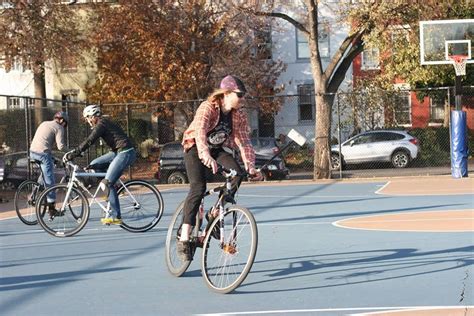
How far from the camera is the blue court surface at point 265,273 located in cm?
731

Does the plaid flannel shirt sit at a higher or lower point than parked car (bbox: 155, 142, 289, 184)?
higher

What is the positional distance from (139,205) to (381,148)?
20236mm

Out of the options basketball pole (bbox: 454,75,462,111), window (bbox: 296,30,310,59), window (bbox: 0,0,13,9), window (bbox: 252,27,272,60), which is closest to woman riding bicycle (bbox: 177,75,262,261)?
basketball pole (bbox: 454,75,462,111)

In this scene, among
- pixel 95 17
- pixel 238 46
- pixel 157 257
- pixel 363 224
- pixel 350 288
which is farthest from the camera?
pixel 95 17

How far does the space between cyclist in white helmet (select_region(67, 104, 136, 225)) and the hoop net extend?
42.6 ft

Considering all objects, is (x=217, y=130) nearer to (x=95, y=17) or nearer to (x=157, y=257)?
(x=157, y=257)

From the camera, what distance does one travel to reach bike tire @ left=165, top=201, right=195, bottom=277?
8555mm

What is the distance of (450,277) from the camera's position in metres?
8.22

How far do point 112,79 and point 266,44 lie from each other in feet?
27.3

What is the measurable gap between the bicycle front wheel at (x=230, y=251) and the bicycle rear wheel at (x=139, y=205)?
449 centimetres

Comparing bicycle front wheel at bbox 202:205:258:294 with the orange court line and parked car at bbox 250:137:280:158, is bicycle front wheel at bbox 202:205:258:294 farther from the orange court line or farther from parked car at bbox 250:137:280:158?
parked car at bbox 250:137:280:158

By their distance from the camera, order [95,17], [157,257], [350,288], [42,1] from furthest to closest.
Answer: [95,17] < [42,1] < [157,257] < [350,288]

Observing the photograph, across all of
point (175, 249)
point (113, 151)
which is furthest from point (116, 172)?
point (175, 249)

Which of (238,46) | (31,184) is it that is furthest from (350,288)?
(238,46)
